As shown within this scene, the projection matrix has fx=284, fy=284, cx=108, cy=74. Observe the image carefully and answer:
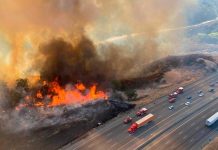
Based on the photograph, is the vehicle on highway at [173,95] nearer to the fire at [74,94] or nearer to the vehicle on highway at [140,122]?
the vehicle on highway at [140,122]

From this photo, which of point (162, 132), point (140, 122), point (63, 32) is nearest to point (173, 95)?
point (162, 132)

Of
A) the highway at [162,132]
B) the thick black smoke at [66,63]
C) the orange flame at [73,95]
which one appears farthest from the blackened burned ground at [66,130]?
the thick black smoke at [66,63]

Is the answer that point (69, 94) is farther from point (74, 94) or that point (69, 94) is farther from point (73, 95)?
point (74, 94)

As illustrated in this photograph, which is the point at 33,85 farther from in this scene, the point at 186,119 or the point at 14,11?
the point at 186,119

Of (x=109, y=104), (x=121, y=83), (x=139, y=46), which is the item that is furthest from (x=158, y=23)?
(x=109, y=104)

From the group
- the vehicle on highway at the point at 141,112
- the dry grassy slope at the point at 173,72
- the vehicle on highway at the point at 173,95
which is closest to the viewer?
the vehicle on highway at the point at 141,112

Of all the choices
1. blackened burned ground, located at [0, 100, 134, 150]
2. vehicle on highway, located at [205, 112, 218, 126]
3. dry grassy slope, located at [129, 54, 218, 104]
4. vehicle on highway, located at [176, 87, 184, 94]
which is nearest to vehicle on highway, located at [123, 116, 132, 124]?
blackened burned ground, located at [0, 100, 134, 150]

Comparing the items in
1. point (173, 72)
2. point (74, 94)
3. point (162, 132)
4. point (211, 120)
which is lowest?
point (211, 120)
